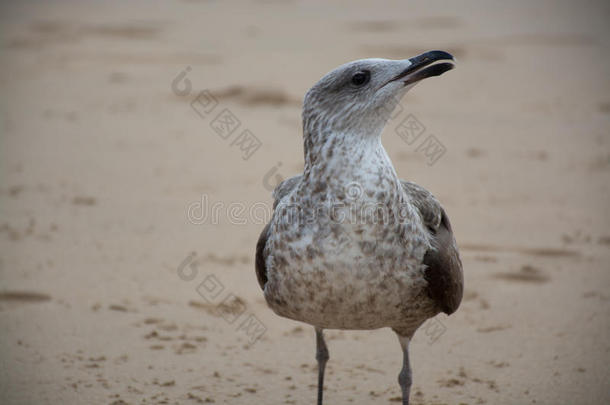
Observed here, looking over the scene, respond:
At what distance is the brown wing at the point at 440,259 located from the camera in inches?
127

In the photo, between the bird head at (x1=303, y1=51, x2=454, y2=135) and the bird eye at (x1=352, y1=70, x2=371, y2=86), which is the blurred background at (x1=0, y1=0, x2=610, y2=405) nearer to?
the bird head at (x1=303, y1=51, x2=454, y2=135)

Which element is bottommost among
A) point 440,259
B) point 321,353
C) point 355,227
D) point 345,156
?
point 321,353

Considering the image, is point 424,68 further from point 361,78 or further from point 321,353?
point 321,353

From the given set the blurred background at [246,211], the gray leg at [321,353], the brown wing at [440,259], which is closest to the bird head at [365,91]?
the brown wing at [440,259]

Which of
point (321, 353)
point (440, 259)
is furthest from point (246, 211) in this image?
point (440, 259)

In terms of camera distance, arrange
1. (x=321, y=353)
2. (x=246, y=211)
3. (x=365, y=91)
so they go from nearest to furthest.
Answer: (x=365, y=91) < (x=321, y=353) < (x=246, y=211)

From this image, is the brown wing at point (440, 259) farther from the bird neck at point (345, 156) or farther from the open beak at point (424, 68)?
the open beak at point (424, 68)

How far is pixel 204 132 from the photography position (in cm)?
839

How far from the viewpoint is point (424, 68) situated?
316 cm

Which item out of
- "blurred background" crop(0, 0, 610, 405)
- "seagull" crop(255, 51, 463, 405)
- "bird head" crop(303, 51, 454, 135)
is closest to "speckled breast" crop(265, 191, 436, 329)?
"seagull" crop(255, 51, 463, 405)

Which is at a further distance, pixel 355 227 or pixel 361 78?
pixel 361 78

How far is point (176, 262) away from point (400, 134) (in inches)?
147

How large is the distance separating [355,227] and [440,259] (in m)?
0.48

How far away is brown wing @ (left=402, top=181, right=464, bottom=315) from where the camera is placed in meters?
3.23
